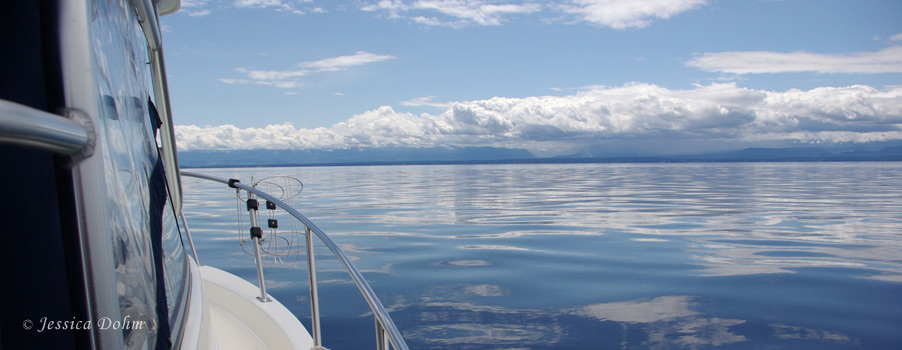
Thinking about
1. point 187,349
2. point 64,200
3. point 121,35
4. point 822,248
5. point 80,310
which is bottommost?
point 822,248

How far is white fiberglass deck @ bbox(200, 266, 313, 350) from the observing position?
2.73m

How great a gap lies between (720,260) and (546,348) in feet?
13.8

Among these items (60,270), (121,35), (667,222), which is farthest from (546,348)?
(667,222)

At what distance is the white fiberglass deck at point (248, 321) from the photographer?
273 centimetres

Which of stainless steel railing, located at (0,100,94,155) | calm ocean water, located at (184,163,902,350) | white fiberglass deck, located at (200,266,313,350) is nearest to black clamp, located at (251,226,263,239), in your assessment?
white fiberglass deck, located at (200,266,313,350)

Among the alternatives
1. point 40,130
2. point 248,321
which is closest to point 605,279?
point 248,321

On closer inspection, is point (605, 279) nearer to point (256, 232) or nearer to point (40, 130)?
point (256, 232)

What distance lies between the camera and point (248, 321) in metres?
3.06

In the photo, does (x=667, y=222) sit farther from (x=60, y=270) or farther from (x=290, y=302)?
(x=60, y=270)

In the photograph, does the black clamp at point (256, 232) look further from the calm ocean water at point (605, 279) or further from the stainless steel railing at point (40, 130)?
the stainless steel railing at point (40, 130)

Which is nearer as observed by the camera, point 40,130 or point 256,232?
point 40,130

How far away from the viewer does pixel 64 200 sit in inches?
24.9

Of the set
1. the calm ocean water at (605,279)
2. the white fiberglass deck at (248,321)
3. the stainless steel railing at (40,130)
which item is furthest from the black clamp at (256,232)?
the stainless steel railing at (40,130)

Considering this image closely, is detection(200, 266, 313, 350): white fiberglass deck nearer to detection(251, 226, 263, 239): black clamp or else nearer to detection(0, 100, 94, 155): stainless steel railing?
detection(251, 226, 263, 239): black clamp
